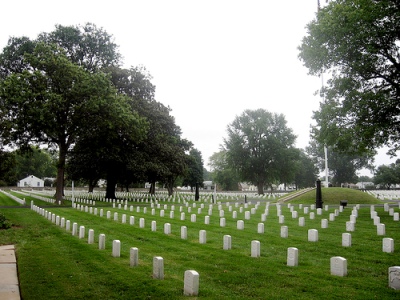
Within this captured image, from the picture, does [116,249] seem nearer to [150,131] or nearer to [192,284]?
[192,284]

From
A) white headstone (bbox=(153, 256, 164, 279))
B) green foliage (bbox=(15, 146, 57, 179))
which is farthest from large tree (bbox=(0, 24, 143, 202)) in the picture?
green foliage (bbox=(15, 146, 57, 179))

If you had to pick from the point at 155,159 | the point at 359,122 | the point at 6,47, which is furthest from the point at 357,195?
the point at 6,47

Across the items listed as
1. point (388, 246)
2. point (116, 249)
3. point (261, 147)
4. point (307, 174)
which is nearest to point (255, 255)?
point (116, 249)

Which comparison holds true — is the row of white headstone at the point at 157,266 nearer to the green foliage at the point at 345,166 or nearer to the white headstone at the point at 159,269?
the white headstone at the point at 159,269

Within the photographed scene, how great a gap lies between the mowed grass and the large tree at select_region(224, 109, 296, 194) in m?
40.5

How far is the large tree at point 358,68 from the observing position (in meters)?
17.5

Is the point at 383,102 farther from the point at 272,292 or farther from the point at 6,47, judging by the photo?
the point at 6,47

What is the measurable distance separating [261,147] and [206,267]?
47360 millimetres

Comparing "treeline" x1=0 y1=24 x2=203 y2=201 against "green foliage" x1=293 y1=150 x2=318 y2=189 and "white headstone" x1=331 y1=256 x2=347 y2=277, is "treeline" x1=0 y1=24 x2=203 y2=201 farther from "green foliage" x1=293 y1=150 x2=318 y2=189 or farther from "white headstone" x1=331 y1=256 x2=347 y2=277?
"green foliage" x1=293 y1=150 x2=318 y2=189

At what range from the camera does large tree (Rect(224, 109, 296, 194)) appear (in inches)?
2114

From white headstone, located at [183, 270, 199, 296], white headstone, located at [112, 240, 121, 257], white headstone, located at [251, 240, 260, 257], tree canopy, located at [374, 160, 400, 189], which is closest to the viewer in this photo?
white headstone, located at [183, 270, 199, 296]

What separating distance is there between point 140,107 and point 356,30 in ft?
75.8

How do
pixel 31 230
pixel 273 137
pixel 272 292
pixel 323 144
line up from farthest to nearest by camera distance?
pixel 273 137 → pixel 323 144 → pixel 31 230 → pixel 272 292

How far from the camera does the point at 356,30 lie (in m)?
17.7
